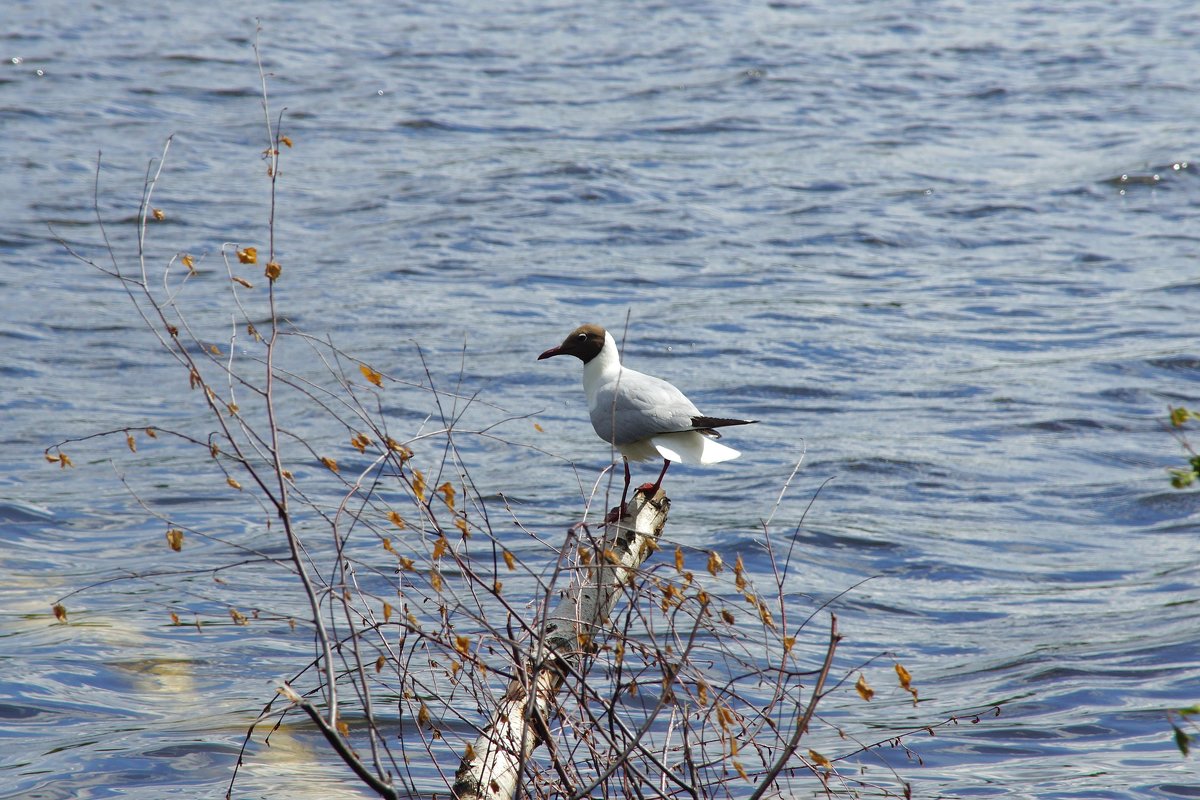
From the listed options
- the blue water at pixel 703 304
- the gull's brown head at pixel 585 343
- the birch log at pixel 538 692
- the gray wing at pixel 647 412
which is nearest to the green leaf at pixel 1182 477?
the birch log at pixel 538 692

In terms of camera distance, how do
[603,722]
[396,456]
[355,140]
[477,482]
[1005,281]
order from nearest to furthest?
[396,456] → [603,722] → [477,482] → [1005,281] → [355,140]

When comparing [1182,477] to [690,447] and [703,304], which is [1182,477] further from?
[703,304]

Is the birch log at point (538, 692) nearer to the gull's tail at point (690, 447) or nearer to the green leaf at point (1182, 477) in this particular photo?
the gull's tail at point (690, 447)

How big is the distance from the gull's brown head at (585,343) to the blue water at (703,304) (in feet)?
2.65

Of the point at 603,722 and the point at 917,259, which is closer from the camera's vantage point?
the point at 603,722

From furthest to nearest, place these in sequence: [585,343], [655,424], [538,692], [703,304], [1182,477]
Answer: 1. [703,304]
2. [585,343]
3. [655,424]
4. [538,692]
5. [1182,477]

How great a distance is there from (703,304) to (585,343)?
325 inches

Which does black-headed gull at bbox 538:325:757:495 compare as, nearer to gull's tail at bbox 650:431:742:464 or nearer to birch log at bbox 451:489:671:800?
gull's tail at bbox 650:431:742:464

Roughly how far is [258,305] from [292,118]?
7181 mm

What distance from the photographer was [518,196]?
18.0 metres

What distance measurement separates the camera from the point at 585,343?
6.52m

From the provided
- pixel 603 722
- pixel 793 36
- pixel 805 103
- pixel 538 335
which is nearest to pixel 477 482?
pixel 538 335

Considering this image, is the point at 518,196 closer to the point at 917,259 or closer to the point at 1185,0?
the point at 917,259

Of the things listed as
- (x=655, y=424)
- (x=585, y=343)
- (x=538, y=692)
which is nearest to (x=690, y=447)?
(x=655, y=424)
